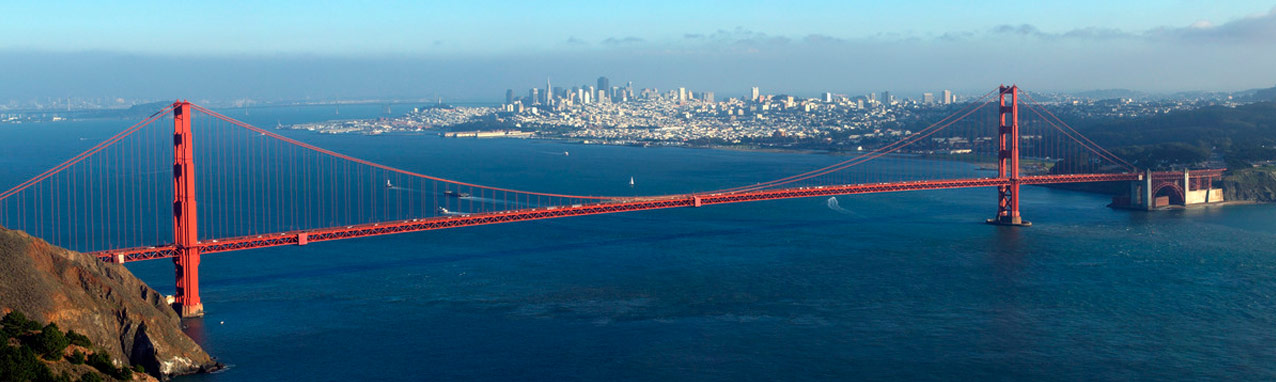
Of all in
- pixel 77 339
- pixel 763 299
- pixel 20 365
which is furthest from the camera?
pixel 763 299

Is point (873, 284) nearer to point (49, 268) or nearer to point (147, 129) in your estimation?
point (49, 268)

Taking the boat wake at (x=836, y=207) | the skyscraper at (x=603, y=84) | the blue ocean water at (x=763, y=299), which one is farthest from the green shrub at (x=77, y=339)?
the skyscraper at (x=603, y=84)

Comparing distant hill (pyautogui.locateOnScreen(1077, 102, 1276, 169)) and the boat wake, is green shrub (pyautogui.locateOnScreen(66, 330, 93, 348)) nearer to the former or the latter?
the boat wake

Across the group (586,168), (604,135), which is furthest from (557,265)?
(604,135)

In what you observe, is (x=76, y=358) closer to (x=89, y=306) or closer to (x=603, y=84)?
(x=89, y=306)

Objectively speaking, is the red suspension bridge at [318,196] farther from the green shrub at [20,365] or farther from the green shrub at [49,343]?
the green shrub at [20,365]

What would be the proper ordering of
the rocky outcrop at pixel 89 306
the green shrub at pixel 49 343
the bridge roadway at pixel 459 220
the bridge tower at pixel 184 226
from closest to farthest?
the green shrub at pixel 49 343, the rocky outcrop at pixel 89 306, the bridge tower at pixel 184 226, the bridge roadway at pixel 459 220

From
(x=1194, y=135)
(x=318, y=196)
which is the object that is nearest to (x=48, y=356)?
(x=318, y=196)
